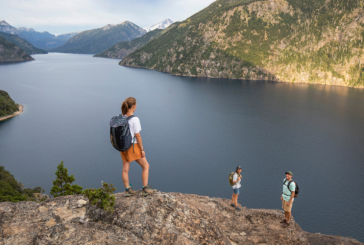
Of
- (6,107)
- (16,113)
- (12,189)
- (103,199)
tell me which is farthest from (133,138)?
(6,107)

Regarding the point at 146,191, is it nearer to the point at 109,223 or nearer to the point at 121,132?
the point at 109,223

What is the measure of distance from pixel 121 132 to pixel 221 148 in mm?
72162

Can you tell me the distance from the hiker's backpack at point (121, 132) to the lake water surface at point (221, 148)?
4926cm

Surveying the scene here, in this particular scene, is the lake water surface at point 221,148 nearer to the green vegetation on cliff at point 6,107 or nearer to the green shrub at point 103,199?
the green vegetation on cliff at point 6,107

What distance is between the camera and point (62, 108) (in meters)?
128

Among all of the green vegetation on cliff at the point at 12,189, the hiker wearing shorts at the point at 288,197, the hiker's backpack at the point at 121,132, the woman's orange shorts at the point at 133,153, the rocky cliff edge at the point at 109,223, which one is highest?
the hiker's backpack at the point at 121,132

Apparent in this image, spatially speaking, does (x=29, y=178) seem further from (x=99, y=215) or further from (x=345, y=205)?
(x=345, y=205)

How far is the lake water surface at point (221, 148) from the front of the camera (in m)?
55.7

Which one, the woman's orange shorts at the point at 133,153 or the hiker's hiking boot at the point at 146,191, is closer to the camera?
the woman's orange shorts at the point at 133,153

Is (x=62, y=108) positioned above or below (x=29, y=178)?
above

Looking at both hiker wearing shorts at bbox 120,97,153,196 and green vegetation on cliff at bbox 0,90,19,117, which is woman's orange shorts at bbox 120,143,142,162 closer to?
hiker wearing shorts at bbox 120,97,153,196

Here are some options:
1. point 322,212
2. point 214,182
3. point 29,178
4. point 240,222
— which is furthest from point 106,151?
point 240,222

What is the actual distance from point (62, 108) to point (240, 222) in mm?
132352

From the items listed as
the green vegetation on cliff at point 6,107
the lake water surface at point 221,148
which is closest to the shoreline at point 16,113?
the green vegetation on cliff at point 6,107
